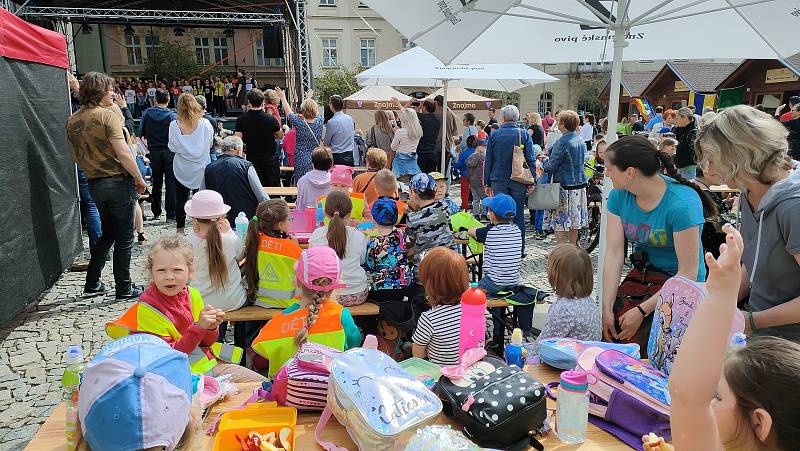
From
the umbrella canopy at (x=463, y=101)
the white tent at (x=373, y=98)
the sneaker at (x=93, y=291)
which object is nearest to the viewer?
the sneaker at (x=93, y=291)

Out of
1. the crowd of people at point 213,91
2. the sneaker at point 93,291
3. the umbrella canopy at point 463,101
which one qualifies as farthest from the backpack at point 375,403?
the crowd of people at point 213,91

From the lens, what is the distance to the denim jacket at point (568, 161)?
21.4ft

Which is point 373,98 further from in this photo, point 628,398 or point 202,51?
point 202,51

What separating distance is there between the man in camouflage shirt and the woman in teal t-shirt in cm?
162

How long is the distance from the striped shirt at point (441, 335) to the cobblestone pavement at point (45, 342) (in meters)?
2.36

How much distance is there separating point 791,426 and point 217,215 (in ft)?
10.7

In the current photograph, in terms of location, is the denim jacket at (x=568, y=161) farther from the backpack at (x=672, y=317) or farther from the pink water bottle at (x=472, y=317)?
the pink water bottle at (x=472, y=317)

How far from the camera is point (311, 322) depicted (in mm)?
2627

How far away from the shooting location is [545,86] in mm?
40625

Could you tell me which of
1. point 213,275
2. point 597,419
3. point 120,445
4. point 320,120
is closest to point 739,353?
point 597,419

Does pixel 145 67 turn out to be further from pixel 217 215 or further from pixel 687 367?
pixel 687 367

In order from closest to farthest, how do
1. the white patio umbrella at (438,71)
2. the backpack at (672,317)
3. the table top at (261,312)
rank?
the backpack at (672,317), the table top at (261,312), the white patio umbrella at (438,71)

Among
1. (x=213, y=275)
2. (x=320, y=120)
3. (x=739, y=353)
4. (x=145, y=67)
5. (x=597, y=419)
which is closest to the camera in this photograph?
(x=739, y=353)

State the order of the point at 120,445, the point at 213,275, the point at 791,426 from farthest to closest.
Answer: the point at 213,275, the point at 120,445, the point at 791,426
